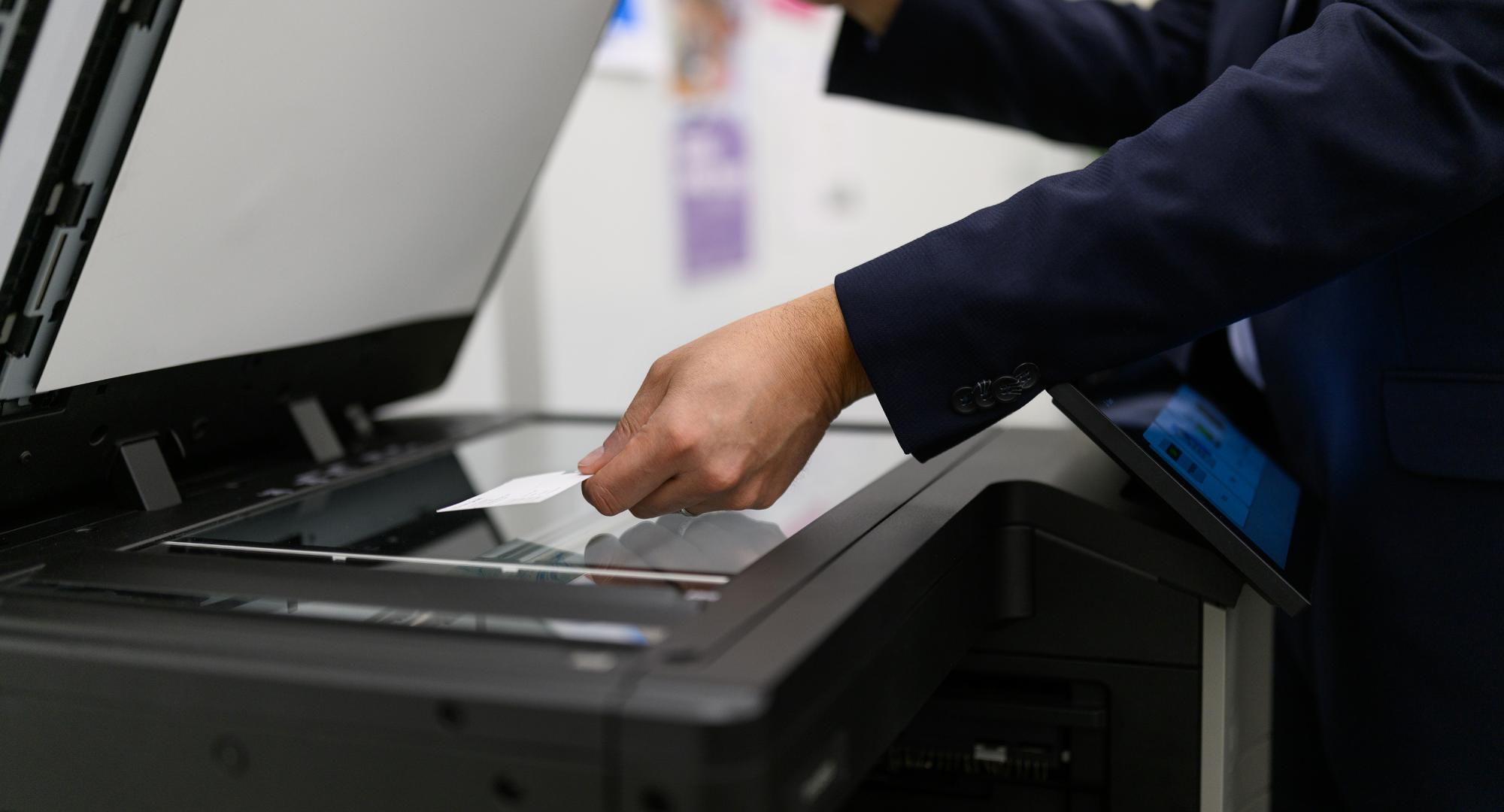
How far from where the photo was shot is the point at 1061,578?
680 millimetres

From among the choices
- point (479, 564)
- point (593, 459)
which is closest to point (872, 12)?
point (593, 459)

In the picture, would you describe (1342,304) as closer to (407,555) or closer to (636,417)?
(636,417)

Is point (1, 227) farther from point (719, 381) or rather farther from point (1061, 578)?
point (1061, 578)

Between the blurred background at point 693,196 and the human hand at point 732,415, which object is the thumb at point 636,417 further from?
the blurred background at point 693,196

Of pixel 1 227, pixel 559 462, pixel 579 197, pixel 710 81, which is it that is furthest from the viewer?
pixel 710 81

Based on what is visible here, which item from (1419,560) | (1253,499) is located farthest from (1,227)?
(1419,560)

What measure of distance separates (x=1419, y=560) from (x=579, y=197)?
171 cm

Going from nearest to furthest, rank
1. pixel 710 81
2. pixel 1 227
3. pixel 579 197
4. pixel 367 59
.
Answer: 1. pixel 1 227
2. pixel 367 59
3. pixel 579 197
4. pixel 710 81

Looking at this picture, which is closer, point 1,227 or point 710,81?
point 1,227

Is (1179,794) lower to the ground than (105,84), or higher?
lower

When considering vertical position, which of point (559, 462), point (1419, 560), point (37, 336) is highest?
point (37, 336)

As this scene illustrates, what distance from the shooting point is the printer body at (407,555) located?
397mm

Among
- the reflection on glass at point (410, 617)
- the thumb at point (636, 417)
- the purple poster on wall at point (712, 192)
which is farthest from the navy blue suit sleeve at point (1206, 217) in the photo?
the purple poster on wall at point (712, 192)

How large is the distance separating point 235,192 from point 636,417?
→ 0.84ft
